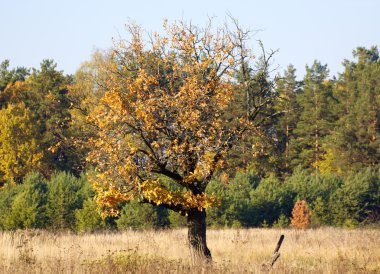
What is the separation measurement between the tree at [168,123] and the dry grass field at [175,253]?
1.67m

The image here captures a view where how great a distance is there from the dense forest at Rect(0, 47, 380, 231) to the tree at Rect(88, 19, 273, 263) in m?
1.07

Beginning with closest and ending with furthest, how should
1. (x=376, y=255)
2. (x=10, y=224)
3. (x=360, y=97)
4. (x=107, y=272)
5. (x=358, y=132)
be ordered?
(x=107, y=272) < (x=376, y=255) < (x=10, y=224) < (x=358, y=132) < (x=360, y=97)

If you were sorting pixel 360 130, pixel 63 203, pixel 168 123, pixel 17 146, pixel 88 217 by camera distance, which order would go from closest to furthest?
pixel 168 123, pixel 88 217, pixel 63 203, pixel 17 146, pixel 360 130

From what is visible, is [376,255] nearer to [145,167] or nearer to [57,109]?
[145,167]

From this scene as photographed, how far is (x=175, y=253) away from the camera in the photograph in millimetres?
22641

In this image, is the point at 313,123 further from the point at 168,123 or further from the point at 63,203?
the point at 168,123

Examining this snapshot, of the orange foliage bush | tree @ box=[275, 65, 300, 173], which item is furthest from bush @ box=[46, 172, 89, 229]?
tree @ box=[275, 65, 300, 173]

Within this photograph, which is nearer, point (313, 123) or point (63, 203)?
point (63, 203)

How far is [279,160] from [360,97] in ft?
30.5

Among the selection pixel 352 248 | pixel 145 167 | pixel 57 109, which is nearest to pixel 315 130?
pixel 57 109

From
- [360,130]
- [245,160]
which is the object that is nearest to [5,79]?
[245,160]

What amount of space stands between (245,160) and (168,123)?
44.4m

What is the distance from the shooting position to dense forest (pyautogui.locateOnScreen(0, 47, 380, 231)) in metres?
36.8

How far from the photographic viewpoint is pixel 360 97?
205ft
